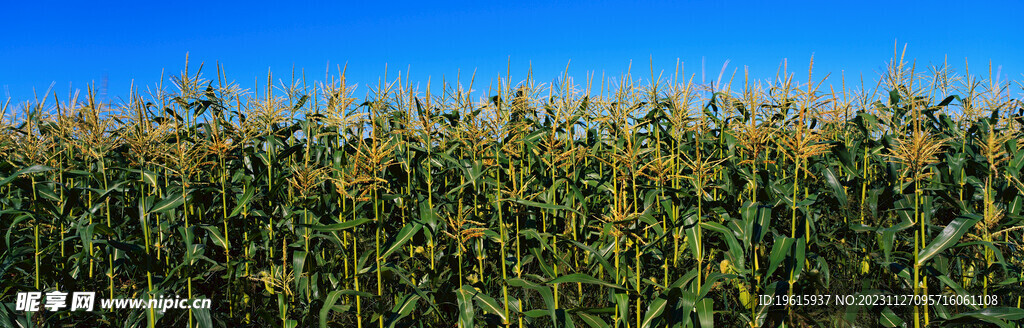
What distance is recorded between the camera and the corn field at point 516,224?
3.18 m

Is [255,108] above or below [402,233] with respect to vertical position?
above

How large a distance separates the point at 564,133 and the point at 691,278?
240 cm

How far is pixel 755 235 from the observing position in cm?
320

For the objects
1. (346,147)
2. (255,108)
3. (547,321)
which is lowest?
(547,321)

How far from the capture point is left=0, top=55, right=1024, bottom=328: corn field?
3.18 m

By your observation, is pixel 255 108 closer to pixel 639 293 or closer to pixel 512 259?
pixel 512 259

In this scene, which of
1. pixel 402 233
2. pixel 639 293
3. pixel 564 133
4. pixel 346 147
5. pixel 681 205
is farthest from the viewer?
pixel 564 133

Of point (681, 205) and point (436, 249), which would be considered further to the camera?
point (436, 249)

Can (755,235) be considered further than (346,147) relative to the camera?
No

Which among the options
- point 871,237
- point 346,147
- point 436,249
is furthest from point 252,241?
point 871,237

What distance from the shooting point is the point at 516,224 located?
151 inches

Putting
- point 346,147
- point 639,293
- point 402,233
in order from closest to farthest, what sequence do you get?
1. point 639,293
2. point 402,233
3. point 346,147

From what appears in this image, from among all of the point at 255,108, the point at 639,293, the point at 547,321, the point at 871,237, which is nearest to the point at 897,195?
the point at 871,237

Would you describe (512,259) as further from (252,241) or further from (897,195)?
(897,195)
